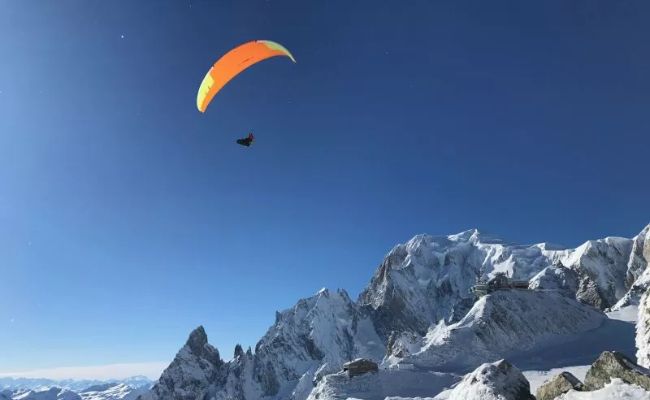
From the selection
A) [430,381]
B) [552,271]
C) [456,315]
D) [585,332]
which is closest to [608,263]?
[552,271]

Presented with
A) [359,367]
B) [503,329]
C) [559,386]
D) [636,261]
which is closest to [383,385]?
[359,367]

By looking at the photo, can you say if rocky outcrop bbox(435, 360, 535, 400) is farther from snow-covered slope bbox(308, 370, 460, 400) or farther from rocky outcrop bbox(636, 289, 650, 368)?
snow-covered slope bbox(308, 370, 460, 400)

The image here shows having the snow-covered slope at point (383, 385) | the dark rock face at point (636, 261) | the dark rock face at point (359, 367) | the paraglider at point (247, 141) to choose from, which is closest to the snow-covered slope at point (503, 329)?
the snow-covered slope at point (383, 385)

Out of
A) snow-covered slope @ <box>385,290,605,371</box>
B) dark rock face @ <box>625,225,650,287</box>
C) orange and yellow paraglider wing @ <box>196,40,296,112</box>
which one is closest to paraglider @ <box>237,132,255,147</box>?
orange and yellow paraglider wing @ <box>196,40,296,112</box>

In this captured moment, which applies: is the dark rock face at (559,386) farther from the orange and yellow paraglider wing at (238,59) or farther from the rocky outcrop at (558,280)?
the rocky outcrop at (558,280)

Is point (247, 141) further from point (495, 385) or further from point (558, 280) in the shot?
point (558, 280)

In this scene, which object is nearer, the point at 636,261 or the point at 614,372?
the point at 614,372
